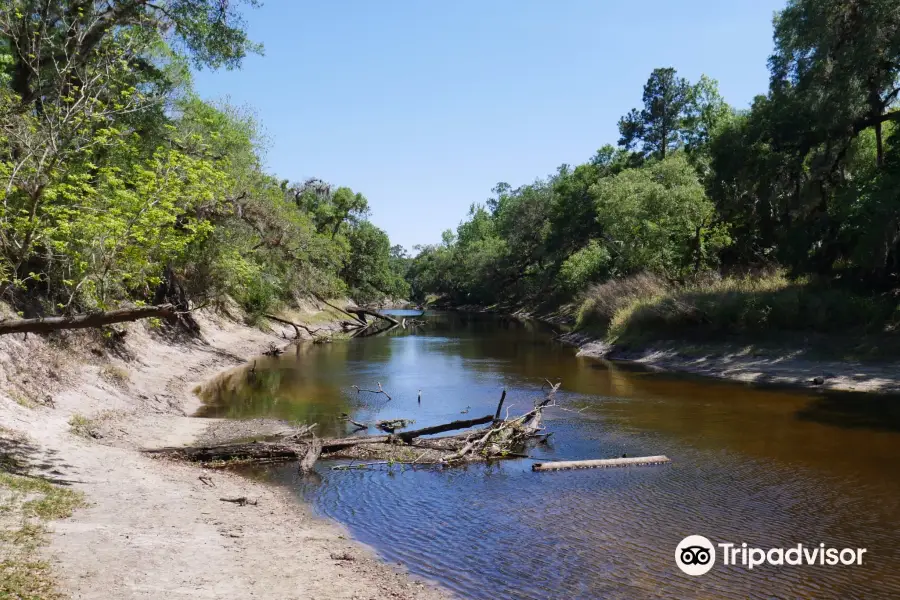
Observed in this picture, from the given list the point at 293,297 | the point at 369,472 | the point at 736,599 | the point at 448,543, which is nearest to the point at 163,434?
the point at 369,472

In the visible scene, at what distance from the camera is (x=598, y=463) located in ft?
51.1

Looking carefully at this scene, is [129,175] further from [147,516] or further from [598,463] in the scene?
[598,463]

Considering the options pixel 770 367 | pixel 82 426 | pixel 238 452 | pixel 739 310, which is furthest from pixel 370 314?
pixel 238 452

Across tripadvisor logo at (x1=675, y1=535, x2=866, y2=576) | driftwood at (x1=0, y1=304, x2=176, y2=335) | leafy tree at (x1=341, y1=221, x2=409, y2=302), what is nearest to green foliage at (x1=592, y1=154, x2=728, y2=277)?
tripadvisor logo at (x1=675, y1=535, x2=866, y2=576)

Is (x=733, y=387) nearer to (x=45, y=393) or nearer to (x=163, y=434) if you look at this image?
(x=163, y=434)

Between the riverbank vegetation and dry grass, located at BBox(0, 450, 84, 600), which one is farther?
the riverbank vegetation

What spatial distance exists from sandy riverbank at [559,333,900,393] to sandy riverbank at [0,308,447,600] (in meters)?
23.6

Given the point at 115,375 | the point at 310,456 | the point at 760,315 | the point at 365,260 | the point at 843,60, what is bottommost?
the point at 310,456

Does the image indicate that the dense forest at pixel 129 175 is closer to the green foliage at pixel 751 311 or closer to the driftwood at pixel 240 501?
the driftwood at pixel 240 501

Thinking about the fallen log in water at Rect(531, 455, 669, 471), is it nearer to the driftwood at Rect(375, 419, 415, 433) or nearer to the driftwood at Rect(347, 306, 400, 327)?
the driftwood at Rect(375, 419, 415, 433)

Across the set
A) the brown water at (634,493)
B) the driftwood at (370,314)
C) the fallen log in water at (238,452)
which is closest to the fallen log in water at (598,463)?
the brown water at (634,493)

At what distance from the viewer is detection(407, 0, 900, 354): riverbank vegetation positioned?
28.2 metres

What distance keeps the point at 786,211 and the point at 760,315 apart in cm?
724

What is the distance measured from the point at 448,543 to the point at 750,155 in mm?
32009
